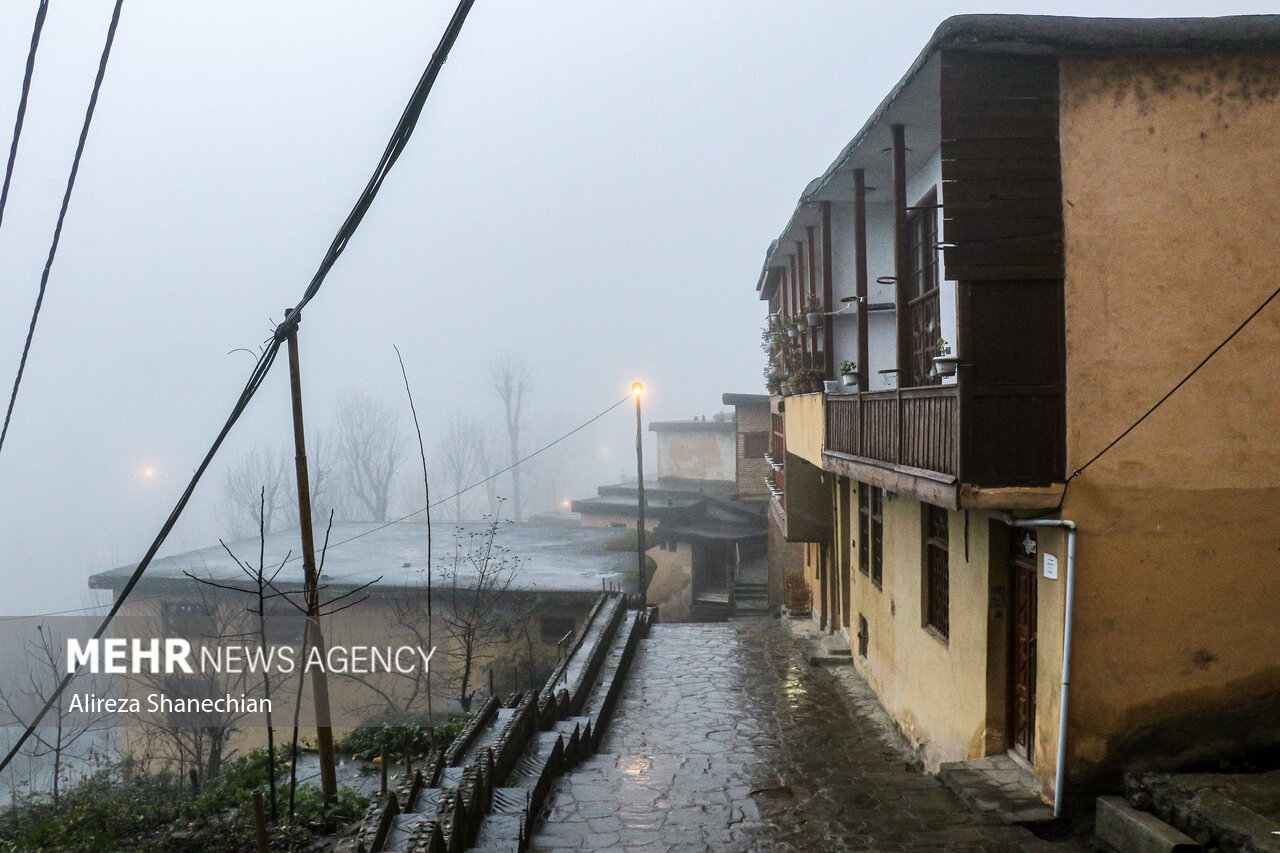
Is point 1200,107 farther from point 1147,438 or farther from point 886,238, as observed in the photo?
point 886,238

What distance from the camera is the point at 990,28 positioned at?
6.38 metres

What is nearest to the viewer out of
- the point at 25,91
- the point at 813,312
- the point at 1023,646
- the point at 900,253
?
the point at 25,91

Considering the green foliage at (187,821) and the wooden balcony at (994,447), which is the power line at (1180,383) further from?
the green foliage at (187,821)

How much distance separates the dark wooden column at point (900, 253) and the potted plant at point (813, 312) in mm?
4984

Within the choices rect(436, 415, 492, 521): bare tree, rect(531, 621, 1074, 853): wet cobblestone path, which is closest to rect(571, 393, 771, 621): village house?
rect(531, 621, 1074, 853): wet cobblestone path

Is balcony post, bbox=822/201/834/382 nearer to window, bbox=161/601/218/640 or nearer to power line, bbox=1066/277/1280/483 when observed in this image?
power line, bbox=1066/277/1280/483

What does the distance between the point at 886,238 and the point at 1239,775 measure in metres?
9.56

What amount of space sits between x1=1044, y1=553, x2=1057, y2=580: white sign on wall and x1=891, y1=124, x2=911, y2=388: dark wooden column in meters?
2.50

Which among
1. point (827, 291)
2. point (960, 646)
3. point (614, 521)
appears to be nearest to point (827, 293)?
point (827, 291)

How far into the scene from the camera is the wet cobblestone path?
683cm

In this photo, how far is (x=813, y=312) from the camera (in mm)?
14062

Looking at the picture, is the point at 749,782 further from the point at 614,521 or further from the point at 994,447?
the point at 614,521

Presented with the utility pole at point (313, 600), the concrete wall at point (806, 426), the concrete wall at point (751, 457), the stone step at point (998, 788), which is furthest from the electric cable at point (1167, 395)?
the concrete wall at point (751, 457)

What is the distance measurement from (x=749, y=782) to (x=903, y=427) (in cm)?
380
